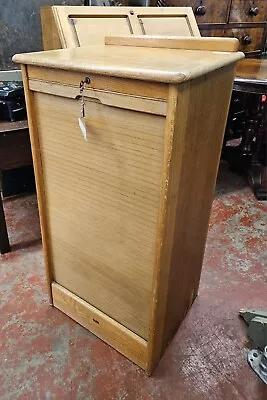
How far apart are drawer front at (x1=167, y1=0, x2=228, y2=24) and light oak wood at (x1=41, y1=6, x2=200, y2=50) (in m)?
0.45

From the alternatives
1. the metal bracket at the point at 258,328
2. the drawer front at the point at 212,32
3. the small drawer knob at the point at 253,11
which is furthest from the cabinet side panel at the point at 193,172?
the small drawer knob at the point at 253,11

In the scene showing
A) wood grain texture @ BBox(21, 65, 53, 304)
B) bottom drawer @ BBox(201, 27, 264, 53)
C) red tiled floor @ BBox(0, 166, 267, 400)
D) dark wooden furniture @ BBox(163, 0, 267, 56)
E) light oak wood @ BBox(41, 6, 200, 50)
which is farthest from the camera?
bottom drawer @ BBox(201, 27, 264, 53)

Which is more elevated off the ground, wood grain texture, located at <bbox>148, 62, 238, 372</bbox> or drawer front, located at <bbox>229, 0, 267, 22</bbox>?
drawer front, located at <bbox>229, 0, 267, 22</bbox>

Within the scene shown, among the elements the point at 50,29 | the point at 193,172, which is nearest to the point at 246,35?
the point at 50,29

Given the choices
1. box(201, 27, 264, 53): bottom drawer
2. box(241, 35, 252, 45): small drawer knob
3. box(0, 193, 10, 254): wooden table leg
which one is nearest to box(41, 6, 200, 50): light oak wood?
box(201, 27, 264, 53): bottom drawer

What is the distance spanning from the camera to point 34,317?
1.46 m

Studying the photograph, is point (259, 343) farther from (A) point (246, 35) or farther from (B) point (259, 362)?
(A) point (246, 35)

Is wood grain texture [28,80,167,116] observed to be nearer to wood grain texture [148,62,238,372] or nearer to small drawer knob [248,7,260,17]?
wood grain texture [148,62,238,372]

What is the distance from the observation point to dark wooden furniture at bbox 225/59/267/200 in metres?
2.41

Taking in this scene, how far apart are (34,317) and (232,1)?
266 centimetres

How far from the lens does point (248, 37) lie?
285cm

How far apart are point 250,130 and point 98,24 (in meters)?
1.53

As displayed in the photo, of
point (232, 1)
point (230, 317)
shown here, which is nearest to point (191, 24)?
point (232, 1)

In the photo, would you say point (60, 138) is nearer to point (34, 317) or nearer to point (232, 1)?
point (34, 317)
